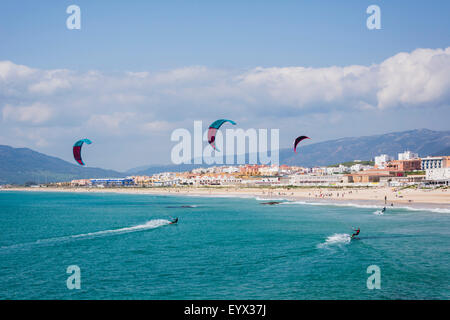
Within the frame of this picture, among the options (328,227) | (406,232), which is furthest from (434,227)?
(328,227)

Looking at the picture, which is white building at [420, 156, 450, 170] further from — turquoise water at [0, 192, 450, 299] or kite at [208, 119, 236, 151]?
kite at [208, 119, 236, 151]

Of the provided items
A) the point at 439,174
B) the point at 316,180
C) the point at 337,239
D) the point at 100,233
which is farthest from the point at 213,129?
the point at 316,180

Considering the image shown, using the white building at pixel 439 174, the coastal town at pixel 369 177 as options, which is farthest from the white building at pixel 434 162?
the white building at pixel 439 174

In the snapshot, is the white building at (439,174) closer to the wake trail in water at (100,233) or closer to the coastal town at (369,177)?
the coastal town at (369,177)

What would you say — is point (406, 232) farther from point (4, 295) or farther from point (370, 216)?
point (4, 295)

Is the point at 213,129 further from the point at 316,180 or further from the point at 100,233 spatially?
the point at 316,180
